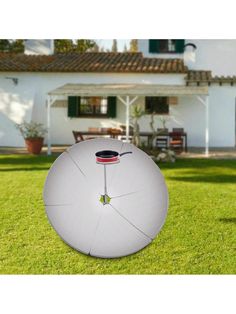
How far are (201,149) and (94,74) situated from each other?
463 centimetres

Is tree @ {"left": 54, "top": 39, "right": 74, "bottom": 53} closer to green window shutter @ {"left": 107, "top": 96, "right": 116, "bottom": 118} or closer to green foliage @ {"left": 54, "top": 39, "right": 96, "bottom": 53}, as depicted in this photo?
green foliage @ {"left": 54, "top": 39, "right": 96, "bottom": 53}

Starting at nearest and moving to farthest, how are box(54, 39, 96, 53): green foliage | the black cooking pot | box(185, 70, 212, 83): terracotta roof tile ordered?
the black cooking pot → box(185, 70, 212, 83): terracotta roof tile → box(54, 39, 96, 53): green foliage

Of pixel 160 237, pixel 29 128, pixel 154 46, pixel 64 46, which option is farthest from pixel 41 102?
pixel 160 237

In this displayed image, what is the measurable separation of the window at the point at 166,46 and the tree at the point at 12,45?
25.6 feet

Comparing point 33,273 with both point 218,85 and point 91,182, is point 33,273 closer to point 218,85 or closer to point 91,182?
point 91,182

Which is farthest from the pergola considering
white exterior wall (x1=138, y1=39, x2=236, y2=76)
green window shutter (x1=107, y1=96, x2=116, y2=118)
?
white exterior wall (x1=138, y1=39, x2=236, y2=76)

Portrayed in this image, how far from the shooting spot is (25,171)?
36.7 feet

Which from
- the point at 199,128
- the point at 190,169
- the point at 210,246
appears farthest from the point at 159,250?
the point at 199,128

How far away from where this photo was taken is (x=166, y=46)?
18.0 meters

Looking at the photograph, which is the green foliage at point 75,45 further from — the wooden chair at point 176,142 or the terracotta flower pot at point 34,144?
the wooden chair at point 176,142

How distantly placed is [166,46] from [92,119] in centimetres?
423

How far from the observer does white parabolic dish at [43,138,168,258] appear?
4.43 metres

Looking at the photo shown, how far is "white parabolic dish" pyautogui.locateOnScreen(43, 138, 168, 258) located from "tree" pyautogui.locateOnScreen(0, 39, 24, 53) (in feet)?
63.7

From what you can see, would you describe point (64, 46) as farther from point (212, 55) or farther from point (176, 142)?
point (176, 142)
